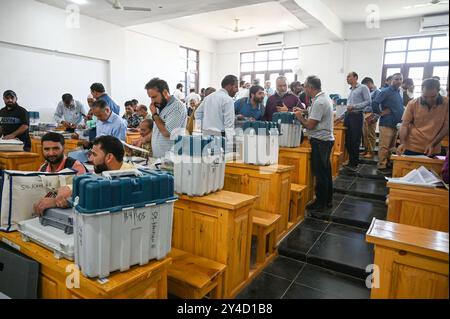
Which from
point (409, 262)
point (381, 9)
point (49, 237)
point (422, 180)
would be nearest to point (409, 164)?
point (422, 180)

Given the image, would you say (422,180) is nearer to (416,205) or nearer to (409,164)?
(416,205)

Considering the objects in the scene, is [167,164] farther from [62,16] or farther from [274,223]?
[62,16]

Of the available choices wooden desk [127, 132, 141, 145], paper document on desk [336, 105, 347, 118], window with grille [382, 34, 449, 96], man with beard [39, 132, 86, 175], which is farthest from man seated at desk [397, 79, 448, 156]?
window with grille [382, 34, 449, 96]

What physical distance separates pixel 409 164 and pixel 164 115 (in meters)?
2.26

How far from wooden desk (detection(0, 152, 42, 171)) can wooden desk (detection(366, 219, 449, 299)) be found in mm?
3915

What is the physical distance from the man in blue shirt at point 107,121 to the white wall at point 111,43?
409cm

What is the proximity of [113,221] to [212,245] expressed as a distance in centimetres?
98

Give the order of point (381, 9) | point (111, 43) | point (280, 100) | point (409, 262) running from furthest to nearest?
point (111, 43)
point (381, 9)
point (280, 100)
point (409, 262)

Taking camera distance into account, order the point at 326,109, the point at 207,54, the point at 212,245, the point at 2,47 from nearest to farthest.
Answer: the point at 212,245, the point at 326,109, the point at 2,47, the point at 207,54

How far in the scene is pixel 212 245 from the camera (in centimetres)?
218

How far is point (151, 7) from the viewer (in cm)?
619

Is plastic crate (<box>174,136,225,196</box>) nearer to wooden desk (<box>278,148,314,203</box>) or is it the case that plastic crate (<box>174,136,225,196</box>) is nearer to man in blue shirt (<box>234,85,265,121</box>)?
wooden desk (<box>278,148,314,203</box>)

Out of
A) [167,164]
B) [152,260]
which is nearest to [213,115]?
[167,164]

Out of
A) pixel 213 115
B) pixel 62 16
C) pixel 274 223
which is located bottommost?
pixel 274 223
